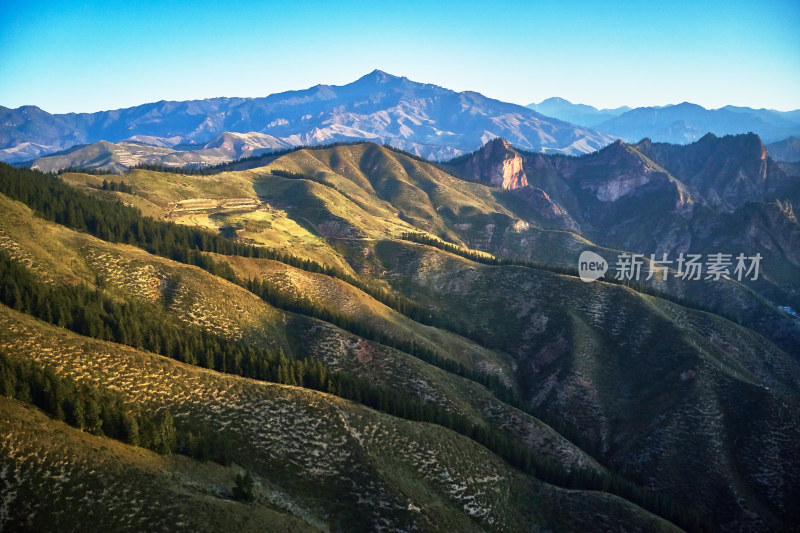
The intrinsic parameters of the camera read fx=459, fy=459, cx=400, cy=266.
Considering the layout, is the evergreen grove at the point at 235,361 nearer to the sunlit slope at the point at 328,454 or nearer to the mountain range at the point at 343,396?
the mountain range at the point at 343,396

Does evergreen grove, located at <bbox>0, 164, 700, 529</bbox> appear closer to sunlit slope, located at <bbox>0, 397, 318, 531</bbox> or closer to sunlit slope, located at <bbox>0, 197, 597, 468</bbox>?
sunlit slope, located at <bbox>0, 197, 597, 468</bbox>

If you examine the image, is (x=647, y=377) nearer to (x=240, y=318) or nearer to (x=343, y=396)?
(x=343, y=396)

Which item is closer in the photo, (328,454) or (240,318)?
(328,454)

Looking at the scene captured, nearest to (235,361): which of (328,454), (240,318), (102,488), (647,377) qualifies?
(240,318)

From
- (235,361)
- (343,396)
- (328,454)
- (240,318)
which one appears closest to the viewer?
(328,454)

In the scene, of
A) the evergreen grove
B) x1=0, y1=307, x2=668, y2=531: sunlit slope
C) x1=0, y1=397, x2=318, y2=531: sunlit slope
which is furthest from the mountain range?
the evergreen grove

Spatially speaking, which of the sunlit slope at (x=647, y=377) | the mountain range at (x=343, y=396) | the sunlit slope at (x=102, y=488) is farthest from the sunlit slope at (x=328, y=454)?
the sunlit slope at (x=647, y=377)

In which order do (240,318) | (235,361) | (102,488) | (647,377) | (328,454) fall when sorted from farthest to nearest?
(647,377)
(240,318)
(235,361)
(328,454)
(102,488)

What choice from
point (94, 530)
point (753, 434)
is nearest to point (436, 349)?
point (753, 434)
